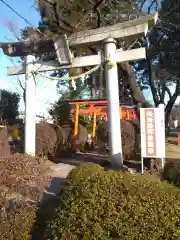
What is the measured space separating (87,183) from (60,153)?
6.90 meters

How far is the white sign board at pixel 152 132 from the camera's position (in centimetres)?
664

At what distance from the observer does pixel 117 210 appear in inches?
133

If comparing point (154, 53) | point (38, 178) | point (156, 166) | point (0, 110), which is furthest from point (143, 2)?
point (0, 110)

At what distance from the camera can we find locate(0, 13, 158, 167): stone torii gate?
7.44 meters

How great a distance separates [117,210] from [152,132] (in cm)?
354

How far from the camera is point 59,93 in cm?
→ 2450

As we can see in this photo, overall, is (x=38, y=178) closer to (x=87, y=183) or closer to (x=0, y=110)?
(x=87, y=183)

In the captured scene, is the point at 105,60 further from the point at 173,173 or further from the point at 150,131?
the point at 173,173

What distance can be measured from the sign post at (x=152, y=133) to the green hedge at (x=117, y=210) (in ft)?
10.3

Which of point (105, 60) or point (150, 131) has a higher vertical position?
point (105, 60)

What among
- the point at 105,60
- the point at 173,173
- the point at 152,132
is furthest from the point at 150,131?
the point at 105,60

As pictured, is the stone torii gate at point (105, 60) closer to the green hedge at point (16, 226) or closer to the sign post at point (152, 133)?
the sign post at point (152, 133)

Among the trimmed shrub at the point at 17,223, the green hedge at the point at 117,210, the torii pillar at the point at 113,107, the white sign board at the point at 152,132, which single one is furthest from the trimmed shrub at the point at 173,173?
the torii pillar at the point at 113,107

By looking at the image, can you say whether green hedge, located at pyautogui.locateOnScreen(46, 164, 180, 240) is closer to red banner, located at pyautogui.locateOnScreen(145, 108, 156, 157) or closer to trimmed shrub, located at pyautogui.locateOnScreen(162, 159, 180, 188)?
trimmed shrub, located at pyautogui.locateOnScreen(162, 159, 180, 188)
